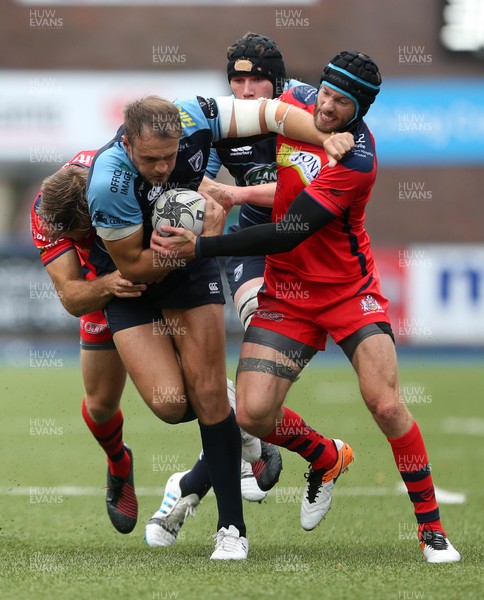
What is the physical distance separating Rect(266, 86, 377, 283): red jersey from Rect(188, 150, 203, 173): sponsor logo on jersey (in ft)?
1.54

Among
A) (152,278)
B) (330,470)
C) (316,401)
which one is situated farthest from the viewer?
(316,401)

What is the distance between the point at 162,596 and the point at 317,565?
1.02 m

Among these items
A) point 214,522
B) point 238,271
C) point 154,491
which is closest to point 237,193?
point 238,271

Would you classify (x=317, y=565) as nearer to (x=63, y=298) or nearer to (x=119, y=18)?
(x=63, y=298)

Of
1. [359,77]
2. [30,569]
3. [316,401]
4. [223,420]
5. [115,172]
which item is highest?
[359,77]

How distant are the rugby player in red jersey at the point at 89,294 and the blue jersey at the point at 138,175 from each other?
13.5 inches

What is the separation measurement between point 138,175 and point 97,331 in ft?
4.31

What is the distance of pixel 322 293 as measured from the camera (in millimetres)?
5895

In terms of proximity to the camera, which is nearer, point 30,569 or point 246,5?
point 30,569

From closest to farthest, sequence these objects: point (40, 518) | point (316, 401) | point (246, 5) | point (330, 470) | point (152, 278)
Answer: point (152, 278)
point (330, 470)
point (40, 518)
point (316, 401)
point (246, 5)

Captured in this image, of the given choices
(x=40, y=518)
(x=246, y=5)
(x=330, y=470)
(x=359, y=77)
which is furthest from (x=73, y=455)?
(x=246, y=5)

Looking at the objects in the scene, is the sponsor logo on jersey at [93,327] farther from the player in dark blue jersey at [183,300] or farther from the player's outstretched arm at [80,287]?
the player in dark blue jersey at [183,300]

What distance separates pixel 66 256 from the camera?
19.5ft

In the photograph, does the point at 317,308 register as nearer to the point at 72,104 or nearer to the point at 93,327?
the point at 93,327
